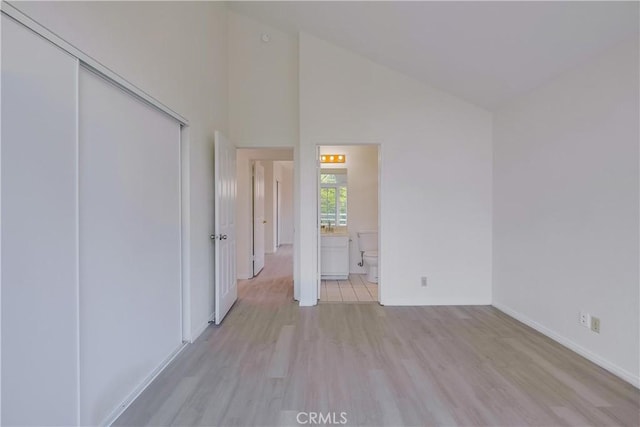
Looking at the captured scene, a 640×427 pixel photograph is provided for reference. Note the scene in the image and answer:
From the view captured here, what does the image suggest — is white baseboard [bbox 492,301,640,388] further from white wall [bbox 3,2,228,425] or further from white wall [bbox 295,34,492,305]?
white wall [bbox 3,2,228,425]

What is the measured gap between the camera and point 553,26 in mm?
2113

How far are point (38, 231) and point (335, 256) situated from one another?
3.93 meters

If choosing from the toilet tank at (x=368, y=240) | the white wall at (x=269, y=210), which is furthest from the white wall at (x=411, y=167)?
the white wall at (x=269, y=210)

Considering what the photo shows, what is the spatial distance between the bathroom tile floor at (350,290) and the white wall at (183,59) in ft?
5.28

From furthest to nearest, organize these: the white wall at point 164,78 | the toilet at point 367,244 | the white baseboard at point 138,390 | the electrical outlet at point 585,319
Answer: the toilet at point 367,244
the electrical outlet at point 585,319
the white baseboard at point 138,390
the white wall at point 164,78

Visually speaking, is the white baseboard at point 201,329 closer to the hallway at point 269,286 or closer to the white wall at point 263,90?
the hallway at point 269,286

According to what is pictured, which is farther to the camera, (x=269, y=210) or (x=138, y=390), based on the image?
(x=269, y=210)

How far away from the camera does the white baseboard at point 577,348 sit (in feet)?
6.47

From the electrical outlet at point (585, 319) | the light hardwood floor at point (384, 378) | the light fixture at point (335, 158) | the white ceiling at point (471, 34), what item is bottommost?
the light hardwood floor at point (384, 378)

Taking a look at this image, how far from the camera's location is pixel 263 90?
378cm

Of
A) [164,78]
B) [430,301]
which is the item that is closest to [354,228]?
[430,301]

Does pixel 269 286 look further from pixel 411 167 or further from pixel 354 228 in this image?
pixel 411 167

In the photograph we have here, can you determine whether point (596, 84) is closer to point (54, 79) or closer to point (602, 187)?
point (602, 187)

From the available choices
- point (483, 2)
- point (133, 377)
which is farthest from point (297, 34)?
point (133, 377)
